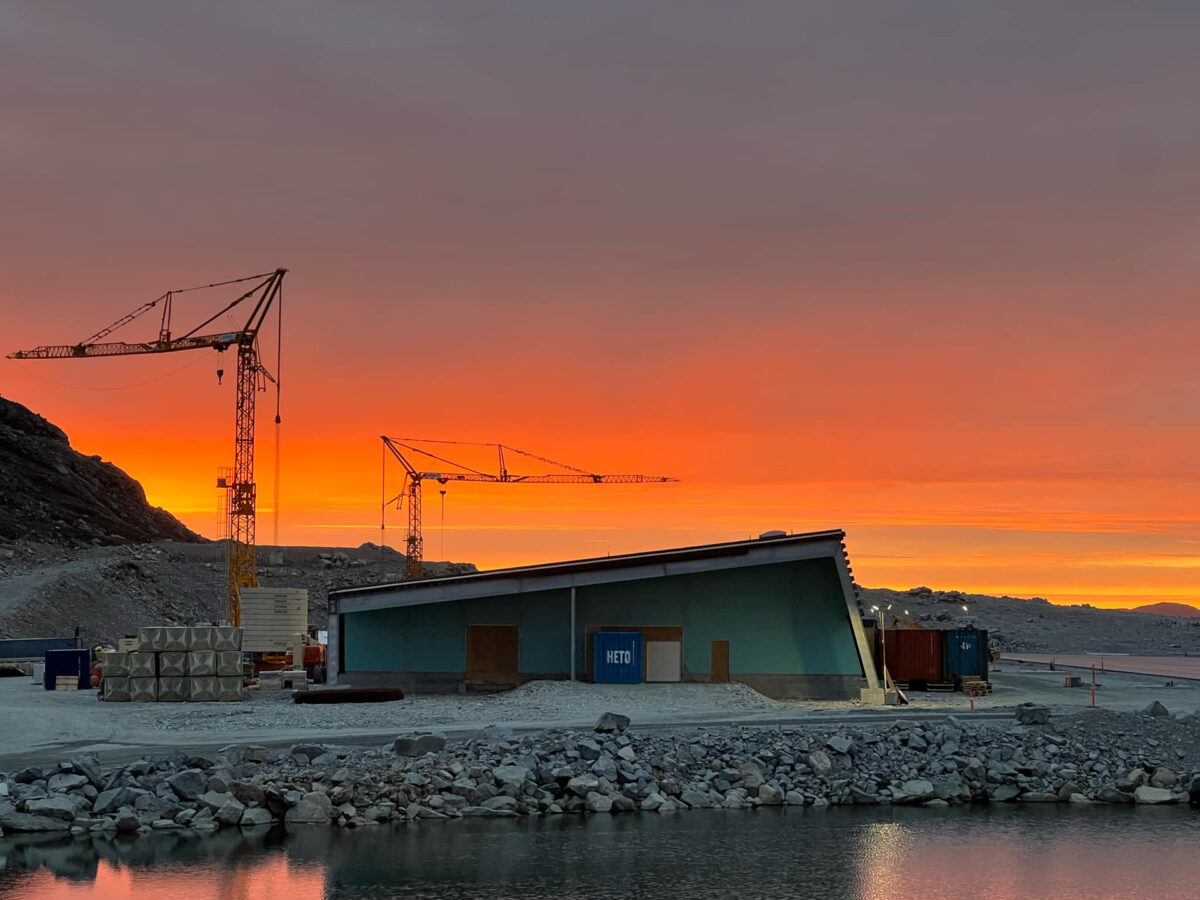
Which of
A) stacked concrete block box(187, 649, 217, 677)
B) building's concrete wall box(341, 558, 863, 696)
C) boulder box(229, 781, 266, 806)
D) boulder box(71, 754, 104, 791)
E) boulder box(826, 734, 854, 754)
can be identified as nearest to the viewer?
boulder box(229, 781, 266, 806)

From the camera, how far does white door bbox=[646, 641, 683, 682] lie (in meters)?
52.9

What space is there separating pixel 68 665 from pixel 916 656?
3956cm

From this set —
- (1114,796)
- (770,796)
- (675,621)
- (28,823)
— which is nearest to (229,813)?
(28,823)

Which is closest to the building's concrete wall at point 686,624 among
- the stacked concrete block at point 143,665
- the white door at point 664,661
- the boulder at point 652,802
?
the white door at point 664,661

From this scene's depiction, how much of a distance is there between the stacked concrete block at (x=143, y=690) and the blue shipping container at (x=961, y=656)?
3413 cm

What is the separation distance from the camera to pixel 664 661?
174 ft

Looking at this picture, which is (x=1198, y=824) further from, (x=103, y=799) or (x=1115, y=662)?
(x=1115, y=662)

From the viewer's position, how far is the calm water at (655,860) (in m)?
25.5

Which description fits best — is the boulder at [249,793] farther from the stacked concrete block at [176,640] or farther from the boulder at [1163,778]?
the boulder at [1163,778]

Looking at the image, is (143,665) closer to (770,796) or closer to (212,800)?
(212,800)

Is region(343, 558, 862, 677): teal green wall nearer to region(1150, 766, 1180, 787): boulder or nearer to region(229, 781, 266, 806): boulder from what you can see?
region(1150, 766, 1180, 787): boulder

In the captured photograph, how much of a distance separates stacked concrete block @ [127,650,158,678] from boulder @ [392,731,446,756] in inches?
817

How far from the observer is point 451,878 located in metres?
26.1

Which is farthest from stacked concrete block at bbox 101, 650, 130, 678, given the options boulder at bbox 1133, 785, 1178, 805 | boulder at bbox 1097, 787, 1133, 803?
boulder at bbox 1133, 785, 1178, 805
